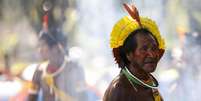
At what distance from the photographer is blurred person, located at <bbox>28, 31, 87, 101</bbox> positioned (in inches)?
237

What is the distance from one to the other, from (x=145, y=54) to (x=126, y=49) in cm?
8

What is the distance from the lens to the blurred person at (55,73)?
237 inches

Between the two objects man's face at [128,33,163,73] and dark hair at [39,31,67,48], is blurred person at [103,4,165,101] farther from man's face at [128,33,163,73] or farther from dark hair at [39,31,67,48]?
dark hair at [39,31,67,48]

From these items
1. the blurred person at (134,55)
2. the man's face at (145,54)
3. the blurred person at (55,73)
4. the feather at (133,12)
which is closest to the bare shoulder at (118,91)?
the blurred person at (134,55)

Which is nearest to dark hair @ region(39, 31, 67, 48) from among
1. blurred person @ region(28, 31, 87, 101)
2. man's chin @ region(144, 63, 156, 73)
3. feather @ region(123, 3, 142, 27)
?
blurred person @ region(28, 31, 87, 101)

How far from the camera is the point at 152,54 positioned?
2.03 metres

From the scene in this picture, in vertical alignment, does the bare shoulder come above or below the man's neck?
below

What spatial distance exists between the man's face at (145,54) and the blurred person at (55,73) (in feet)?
13.3

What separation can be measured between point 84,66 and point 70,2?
80cm

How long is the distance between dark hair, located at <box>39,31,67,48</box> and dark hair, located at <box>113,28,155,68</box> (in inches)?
158

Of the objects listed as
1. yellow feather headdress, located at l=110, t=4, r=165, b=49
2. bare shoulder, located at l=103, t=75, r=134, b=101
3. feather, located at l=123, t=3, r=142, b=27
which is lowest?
bare shoulder, located at l=103, t=75, r=134, b=101

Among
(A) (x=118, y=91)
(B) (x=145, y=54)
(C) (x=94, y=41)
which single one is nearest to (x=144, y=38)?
(B) (x=145, y=54)

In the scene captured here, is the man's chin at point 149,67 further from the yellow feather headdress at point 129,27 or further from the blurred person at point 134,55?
the yellow feather headdress at point 129,27

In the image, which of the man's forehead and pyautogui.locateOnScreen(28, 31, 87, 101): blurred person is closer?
the man's forehead
